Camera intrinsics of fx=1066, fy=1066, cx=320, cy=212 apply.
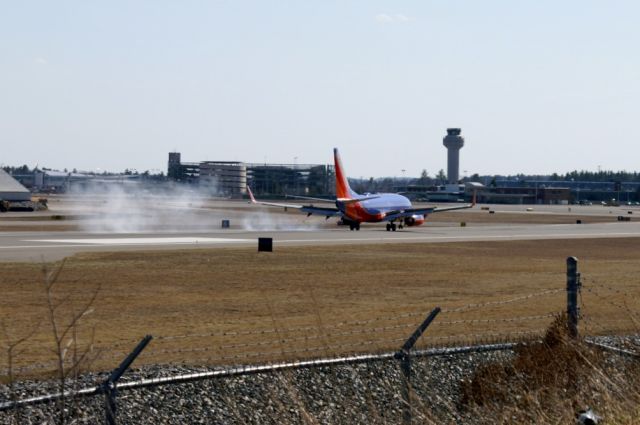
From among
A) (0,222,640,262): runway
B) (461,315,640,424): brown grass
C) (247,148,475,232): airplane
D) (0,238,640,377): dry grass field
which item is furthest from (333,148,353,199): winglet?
(461,315,640,424): brown grass

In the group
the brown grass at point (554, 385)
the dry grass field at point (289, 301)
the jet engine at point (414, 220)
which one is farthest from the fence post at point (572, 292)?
the jet engine at point (414, 220)

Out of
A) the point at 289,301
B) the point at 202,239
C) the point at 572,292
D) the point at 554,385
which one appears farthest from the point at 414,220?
the point at 554,385

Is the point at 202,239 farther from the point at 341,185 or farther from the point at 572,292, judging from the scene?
the point at 572,292

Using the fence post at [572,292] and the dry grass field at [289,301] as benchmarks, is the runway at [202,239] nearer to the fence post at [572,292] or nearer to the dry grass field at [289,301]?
the dry grass field at [289,301]

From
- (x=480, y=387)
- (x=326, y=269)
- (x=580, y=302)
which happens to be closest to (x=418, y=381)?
(x=480, y=387)

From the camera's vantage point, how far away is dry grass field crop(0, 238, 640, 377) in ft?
81.6

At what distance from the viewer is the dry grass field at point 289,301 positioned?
2486cm

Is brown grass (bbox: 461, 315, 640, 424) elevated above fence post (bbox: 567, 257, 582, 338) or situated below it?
below

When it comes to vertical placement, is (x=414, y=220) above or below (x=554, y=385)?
below

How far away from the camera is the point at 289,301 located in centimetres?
3619

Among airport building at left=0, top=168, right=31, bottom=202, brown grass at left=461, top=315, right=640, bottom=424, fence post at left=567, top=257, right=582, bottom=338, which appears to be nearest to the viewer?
brown grass at left=461, top=315, right=640, bottom=424

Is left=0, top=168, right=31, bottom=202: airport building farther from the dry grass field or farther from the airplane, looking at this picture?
the dry grass field

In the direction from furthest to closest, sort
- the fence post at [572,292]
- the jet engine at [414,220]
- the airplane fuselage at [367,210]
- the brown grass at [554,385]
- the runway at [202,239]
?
the jet engine at [414,220], the airplane fuselage at [367,210], the runway at [202,239], the fence post at [572,292], the brown grass at [554,385]

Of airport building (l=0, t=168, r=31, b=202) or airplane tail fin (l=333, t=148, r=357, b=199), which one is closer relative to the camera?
airplane tail fin (l=333, t=148, r=357, b=199)
